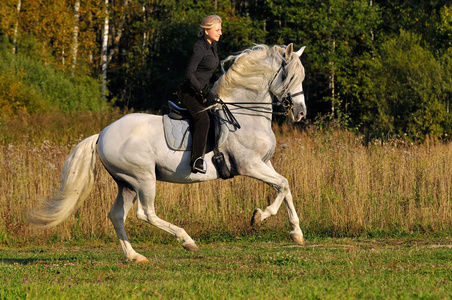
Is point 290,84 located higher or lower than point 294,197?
higher

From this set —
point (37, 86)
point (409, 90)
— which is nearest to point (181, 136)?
point (409, 90)

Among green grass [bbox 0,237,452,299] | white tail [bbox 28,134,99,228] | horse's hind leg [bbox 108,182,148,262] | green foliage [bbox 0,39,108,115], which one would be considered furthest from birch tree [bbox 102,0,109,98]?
horse's hind leg [bbox 108,182,148,262]

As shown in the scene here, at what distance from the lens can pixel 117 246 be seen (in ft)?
40.6

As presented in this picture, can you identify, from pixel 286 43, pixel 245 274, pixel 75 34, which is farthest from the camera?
pixel 286 43

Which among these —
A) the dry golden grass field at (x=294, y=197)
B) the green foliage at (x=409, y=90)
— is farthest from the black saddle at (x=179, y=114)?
the green foliage at (x=409, y=90)

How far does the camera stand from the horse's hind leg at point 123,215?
967cm

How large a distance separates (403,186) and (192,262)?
6.02m

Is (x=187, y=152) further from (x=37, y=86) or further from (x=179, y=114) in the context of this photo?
(x=37, y=86)

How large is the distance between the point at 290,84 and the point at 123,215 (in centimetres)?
290

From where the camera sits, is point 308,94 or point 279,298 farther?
point 308,94

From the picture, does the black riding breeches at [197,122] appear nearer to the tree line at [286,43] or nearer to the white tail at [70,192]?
the white tail at [70,192]

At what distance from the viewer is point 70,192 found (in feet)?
32.3

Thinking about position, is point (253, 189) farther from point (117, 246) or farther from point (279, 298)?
point (279, 298)

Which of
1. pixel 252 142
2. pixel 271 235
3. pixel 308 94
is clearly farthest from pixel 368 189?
pixel 308 94
